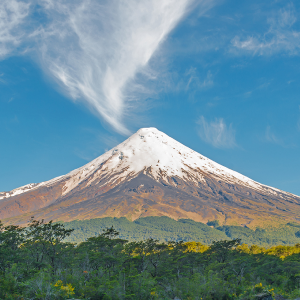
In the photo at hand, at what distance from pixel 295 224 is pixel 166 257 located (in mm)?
174498

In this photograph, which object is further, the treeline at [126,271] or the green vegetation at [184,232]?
the green vegetation at [184,232]

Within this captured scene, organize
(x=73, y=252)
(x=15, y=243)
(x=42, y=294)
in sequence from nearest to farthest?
(x=42, y=294)
(x=15, y=243)
(x=73, y=252)

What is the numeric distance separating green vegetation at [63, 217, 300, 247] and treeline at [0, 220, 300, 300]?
121797mm

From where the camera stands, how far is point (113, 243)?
51969 mm

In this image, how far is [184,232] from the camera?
189875 mm

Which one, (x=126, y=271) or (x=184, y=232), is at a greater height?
(x=184, y=232)

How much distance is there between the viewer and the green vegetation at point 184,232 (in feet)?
581

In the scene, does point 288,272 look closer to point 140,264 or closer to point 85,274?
point 140,264

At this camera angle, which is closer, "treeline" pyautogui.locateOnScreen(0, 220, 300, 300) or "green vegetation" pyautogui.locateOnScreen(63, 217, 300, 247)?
"treeline" pyautogui.locateOnScreen(0, 220, 300, 300)

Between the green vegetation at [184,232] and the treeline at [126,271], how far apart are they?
4795 inches

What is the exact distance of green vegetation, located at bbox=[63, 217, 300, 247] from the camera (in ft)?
581

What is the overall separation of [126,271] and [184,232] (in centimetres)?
15232

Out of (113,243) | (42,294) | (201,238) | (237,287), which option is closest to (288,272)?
(237,287)

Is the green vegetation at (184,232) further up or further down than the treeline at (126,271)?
further up
